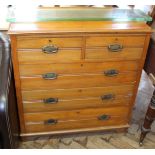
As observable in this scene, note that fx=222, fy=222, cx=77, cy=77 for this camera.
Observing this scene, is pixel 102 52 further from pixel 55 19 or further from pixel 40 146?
pixel 40 146

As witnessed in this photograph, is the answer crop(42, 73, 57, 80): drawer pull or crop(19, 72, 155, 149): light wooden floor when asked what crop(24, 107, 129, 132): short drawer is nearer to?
crop(19, 72, 155, 149): light wooden floor

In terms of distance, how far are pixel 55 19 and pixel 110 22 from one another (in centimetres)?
31

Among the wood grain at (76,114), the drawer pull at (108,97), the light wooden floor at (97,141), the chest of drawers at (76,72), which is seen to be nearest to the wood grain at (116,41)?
the chest of drawers at (76,72)

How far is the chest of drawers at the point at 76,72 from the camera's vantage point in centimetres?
118

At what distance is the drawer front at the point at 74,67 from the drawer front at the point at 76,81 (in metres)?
0.04

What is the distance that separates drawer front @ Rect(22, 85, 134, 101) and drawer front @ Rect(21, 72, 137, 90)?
0.10 feet

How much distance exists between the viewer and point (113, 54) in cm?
129

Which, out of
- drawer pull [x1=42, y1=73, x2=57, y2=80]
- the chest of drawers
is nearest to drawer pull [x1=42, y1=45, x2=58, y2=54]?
the chest of drawers

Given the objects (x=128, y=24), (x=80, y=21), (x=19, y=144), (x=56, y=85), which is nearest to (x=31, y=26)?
(x=80, y=21)

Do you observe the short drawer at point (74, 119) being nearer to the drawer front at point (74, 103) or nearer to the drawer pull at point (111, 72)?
the drawer front at point (74, 103)

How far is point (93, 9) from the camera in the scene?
1386mm

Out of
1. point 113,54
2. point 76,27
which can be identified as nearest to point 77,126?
point 113,54

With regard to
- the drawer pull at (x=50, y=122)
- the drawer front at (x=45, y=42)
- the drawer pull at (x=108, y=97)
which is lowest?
the drawer pull at (x=50, y=122)

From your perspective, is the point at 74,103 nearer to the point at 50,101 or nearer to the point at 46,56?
the point at 50,101
